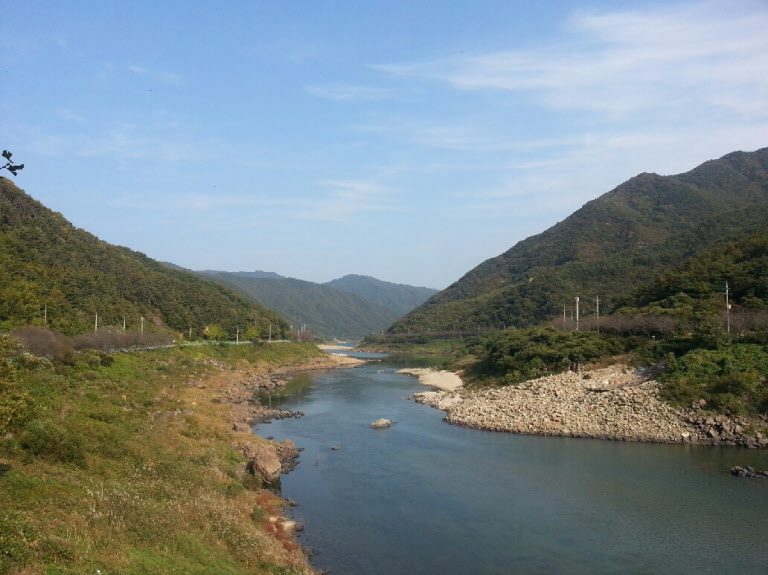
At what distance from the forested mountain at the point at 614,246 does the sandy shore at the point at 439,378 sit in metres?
17.6

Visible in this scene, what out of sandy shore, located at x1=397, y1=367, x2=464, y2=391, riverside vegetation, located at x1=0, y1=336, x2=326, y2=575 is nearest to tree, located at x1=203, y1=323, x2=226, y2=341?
sandy shore, located at x1=397, y1=367, x2=464, y2=391

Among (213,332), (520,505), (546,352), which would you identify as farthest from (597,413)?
(213,332)

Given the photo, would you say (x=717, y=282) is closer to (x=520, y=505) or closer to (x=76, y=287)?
(x=520, y=505)

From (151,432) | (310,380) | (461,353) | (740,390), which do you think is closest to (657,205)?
(461,353)

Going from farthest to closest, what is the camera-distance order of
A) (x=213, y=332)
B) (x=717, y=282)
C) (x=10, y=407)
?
(x=213, y=332), (x=717, y=282), (x=10, y=407)

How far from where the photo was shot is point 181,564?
34.9ft

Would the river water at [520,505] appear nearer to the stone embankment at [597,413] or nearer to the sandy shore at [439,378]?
the stone embankment at [597,413]

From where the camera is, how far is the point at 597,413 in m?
29.7

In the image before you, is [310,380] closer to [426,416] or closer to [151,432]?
[426,416]

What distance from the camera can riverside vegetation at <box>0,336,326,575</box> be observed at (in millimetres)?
9734

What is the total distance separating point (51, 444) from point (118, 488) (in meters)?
2.44

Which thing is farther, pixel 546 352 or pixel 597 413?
pixel 546 352

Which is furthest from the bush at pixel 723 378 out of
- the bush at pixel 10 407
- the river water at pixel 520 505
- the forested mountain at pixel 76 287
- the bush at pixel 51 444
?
the forested mountain at pixel 76 287

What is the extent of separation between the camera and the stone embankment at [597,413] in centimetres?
2678
